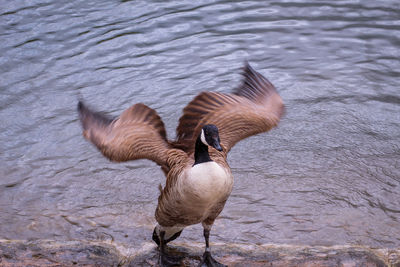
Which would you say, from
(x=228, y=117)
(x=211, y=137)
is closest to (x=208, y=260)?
(x=211, y=137)

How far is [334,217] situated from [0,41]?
784 centimetres

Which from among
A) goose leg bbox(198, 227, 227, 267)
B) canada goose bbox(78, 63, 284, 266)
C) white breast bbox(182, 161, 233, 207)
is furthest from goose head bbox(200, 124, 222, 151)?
goose leg bbox(198, 227, 227, 267)

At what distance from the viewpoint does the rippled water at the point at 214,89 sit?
566cm

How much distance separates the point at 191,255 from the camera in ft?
15.7

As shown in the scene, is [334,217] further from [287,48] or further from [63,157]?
[287,48]

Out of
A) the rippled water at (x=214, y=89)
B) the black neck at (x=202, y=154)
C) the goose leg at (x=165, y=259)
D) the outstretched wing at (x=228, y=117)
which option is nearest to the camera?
the black neck at (x=202, y=154)

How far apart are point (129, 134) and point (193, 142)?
2.03 feet

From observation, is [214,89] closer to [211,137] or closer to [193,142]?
[193,142]

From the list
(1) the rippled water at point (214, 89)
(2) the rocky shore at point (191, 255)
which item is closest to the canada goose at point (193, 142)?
(2) the rocky shore at point (191, 255)

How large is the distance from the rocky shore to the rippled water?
1.42 feet

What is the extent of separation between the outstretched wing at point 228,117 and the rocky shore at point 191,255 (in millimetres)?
981

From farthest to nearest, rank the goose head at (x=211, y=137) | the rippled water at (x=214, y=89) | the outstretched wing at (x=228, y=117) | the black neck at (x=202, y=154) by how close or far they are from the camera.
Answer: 1. the rippled water at (x=214, y=89)
2. the outstretched wing at (x=228, y=117)
3. the black neck at (x=202, y=154)
4. the goose head at (x=211, y=137)

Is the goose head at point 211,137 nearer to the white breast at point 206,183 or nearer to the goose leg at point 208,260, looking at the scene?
the white breast at point 206,183

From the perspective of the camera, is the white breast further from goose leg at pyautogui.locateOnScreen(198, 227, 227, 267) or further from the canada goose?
goose leg at pyautogui.locateOnScreen(198, 227, 227, 267)
